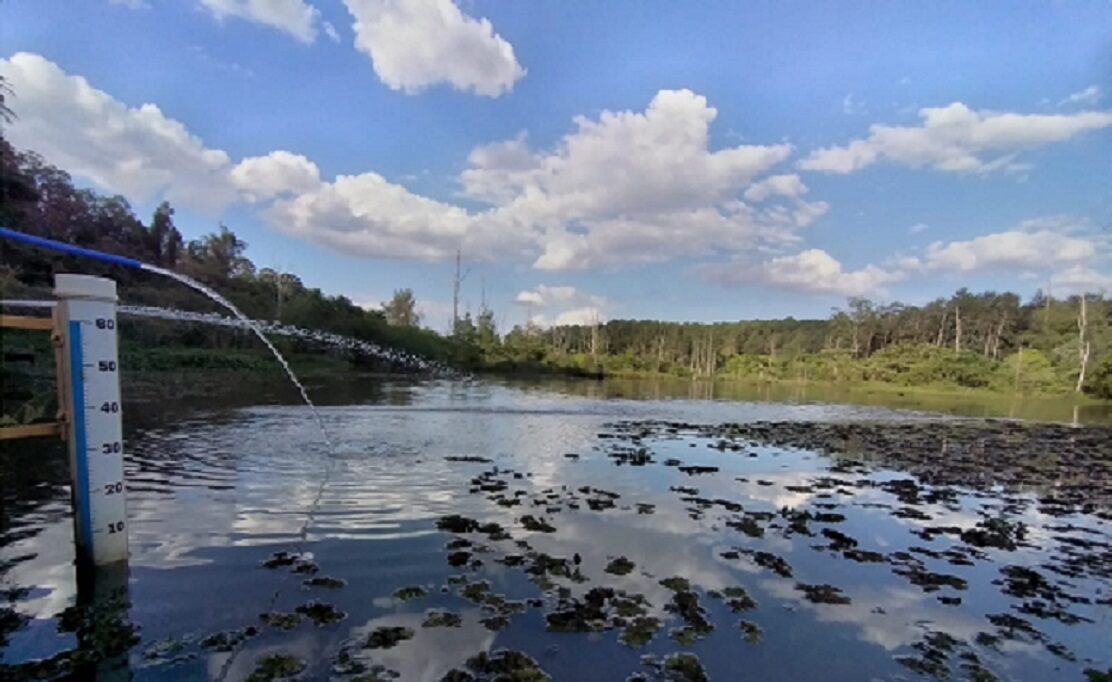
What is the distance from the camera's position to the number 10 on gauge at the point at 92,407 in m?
4.92

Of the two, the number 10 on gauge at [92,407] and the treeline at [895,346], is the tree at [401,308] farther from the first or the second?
the number 10 on gauge at [92,407]

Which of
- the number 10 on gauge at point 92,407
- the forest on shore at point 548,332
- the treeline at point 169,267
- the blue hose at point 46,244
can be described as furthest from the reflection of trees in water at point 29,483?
the treeline at point 169,267

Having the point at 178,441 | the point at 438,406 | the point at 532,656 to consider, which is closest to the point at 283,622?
the point at 532,656

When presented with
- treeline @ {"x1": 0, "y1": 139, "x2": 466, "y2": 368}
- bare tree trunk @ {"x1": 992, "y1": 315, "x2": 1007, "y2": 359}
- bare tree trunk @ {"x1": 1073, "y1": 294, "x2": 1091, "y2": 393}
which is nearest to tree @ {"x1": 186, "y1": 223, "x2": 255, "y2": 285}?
treeline @ {"x1": 0, "y1": 139, "x2": 466, "y2": 368}

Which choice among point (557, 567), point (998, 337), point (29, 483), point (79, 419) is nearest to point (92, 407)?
point (79, 419)

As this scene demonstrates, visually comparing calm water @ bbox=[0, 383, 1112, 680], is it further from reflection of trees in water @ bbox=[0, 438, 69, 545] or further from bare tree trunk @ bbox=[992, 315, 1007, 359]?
bare tree trunk @ bbox=[992, 315, 1007, 359]

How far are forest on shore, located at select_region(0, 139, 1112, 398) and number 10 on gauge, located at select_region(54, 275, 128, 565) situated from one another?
1634 centimetres

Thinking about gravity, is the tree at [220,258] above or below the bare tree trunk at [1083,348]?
above

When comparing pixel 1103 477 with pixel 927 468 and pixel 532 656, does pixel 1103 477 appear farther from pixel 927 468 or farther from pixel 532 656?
pixel 532 656

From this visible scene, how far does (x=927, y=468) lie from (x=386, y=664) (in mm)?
14892

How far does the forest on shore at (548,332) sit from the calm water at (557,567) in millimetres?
14352

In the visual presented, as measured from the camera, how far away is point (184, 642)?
14.5 ft

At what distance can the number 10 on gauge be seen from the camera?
4918mm

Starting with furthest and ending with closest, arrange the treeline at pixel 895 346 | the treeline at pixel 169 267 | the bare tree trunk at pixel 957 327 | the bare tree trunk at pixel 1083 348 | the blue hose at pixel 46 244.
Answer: the bare tree trunk at pixel 957 327
the treeline at pixel 895 346
the bare tree trunk at pixel 1083 348
the treeline at pixel 169 267
the blue hose at pixel 46 244
